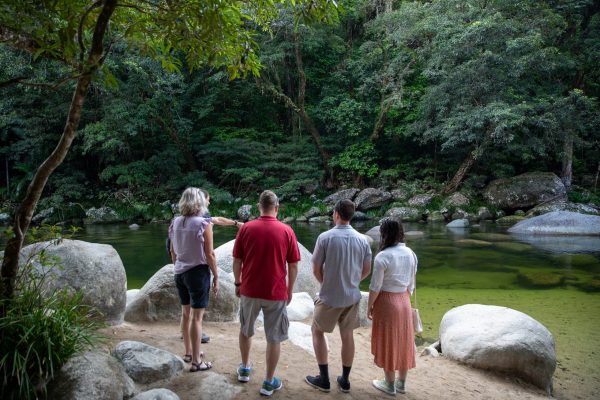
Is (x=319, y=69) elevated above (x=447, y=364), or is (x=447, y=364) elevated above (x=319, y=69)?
(x=319, y=69)

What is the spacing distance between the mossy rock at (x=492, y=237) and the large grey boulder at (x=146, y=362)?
11729mm

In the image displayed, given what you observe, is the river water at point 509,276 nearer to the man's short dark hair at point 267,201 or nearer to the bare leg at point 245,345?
the bare leg at point 245,345

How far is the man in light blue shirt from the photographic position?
11.1 ft

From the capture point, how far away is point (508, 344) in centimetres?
452

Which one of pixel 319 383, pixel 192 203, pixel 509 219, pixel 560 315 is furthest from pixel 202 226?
pixel 509 219

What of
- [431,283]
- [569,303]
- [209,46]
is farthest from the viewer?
[431,283]

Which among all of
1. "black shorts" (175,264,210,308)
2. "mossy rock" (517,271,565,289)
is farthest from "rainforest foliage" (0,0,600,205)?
"black shorts" (175,264,210,308)

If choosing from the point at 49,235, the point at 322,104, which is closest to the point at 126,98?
the point at 322,104

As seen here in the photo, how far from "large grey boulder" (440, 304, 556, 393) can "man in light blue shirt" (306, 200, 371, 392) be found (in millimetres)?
1908

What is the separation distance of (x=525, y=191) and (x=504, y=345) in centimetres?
1519

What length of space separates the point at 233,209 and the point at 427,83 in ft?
36.4

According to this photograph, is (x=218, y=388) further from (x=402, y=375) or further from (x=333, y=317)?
(x=402, y=375)

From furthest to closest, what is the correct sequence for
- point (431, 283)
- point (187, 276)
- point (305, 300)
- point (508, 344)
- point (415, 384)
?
1. point (431, 283)
2. point (305, 300)
3. point (508, 344)
4. point (415, 384)
5. point (187, 276)

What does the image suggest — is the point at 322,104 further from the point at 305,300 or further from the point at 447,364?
the point at 447,364
